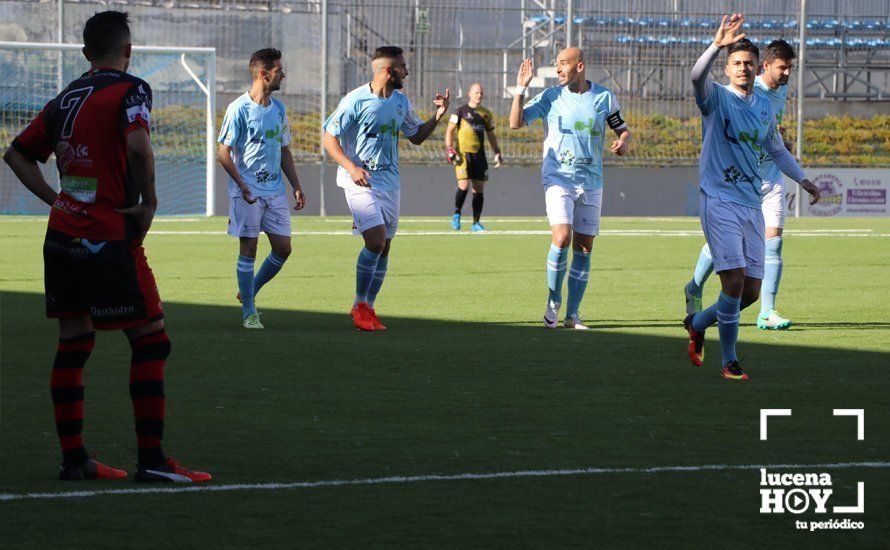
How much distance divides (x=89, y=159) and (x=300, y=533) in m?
1.78

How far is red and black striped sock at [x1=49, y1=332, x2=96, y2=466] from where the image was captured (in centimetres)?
580

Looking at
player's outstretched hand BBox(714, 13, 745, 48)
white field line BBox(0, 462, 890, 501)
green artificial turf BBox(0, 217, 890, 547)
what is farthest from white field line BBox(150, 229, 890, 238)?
white field line BBox(0, 462, 890, 501)

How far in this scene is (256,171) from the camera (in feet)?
38.3

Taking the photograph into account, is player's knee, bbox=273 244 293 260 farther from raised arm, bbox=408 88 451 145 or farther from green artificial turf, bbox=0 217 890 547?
raised arm, bbox=408 88 451 145

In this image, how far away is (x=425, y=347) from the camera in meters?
10.4

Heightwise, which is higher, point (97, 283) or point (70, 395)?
point (97, 283)

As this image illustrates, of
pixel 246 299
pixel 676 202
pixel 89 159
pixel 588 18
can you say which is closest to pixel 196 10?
pixel 588 18

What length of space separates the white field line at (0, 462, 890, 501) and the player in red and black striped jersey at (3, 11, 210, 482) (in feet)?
0.43

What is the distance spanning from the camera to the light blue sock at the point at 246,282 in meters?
11.5

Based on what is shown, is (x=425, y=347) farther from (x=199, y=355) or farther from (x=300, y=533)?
(x=300, y=533)

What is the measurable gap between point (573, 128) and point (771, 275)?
6.86 ft

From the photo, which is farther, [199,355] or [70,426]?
[199,355]

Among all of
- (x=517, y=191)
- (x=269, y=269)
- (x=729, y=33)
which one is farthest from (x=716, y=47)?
(x=517, y=191)

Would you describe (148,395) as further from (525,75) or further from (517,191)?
(517,191)
